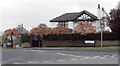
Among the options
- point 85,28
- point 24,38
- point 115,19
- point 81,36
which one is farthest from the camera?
Result: point 24,38

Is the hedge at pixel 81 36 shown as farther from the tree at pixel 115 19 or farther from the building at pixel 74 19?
the building at pixel 74 19

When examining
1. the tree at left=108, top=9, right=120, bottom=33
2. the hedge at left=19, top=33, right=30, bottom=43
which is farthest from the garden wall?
the hedge at left=19, top=33, right=30, bottom=43

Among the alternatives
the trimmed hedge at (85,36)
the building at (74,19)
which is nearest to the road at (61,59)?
the trimmed hedge at (85,36)

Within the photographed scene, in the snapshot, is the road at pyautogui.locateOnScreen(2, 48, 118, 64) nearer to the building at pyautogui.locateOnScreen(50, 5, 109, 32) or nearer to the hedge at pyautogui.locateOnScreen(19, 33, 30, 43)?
the hedge at pyautogui.locateOnScreen(19, 33, 30, 43)

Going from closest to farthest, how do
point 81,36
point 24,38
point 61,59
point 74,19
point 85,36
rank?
point 61,59
point 85,36
point 81,36
point 24,38
point 74,19

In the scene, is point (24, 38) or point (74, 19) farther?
point (74, 19)

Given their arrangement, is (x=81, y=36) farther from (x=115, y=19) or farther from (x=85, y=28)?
(x=115, y=19)

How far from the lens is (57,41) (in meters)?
45.0

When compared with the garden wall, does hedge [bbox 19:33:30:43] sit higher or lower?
higher

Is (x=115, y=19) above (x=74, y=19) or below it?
below

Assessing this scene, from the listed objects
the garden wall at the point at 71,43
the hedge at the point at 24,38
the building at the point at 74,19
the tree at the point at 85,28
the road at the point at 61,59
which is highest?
the building at the point at 74,19

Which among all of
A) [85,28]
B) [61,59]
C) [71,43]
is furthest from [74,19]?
[61,59]

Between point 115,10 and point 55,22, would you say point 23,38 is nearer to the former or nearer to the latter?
point 55,22

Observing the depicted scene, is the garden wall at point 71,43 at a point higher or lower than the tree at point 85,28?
lower
